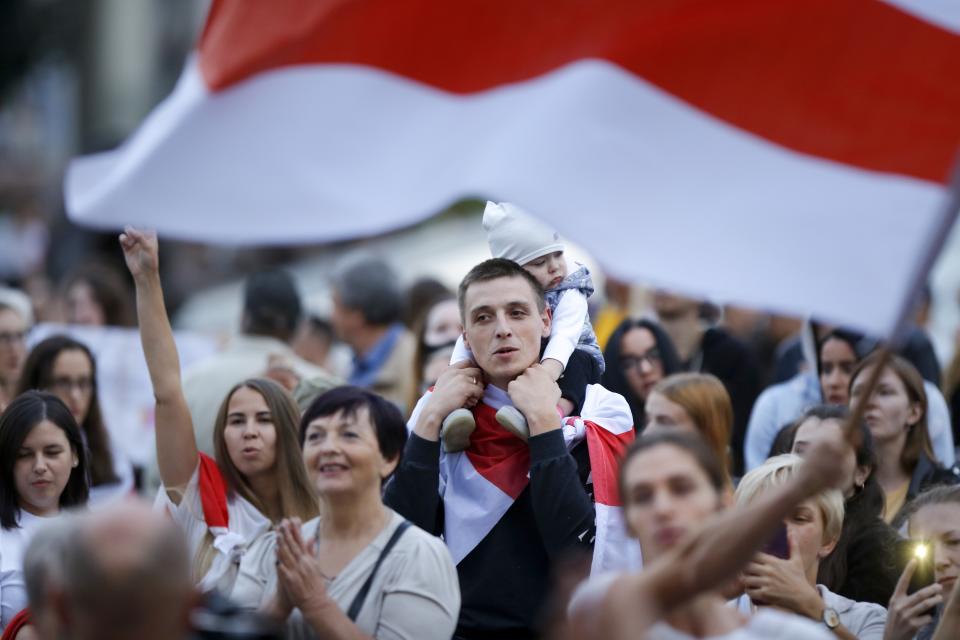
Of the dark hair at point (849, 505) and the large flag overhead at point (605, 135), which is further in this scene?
the dark hair at point (849, 505)

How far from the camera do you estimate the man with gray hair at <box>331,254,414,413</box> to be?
9031 millimetres

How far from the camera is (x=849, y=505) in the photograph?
6055 millimetres

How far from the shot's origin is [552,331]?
5.47 metres

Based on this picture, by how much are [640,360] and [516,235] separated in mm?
2163

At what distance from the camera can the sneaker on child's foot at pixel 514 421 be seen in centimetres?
502

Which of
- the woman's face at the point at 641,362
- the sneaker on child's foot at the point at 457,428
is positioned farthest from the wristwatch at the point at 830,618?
the woman's face at the point at 641,362

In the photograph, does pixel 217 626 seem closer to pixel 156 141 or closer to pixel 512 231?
pixel 156 141

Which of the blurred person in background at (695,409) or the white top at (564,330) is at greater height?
the white top at (564,330)

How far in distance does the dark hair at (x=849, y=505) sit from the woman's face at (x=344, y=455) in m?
1.72

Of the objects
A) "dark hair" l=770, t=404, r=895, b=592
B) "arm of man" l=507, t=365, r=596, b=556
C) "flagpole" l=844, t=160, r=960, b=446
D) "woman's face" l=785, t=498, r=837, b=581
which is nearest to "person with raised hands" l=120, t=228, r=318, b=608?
"arm of man" l=507, t=365, r=596, b=556

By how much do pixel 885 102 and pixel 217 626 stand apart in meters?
2.24

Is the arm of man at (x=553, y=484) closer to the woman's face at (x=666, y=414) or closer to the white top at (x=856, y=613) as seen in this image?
the white top at (x=856, y=613)

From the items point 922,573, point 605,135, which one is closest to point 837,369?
point 922,573

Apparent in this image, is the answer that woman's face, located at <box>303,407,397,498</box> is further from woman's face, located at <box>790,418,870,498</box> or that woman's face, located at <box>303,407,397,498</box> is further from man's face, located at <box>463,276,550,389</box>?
woman's face, located at <box>790,418,870,498</box>
